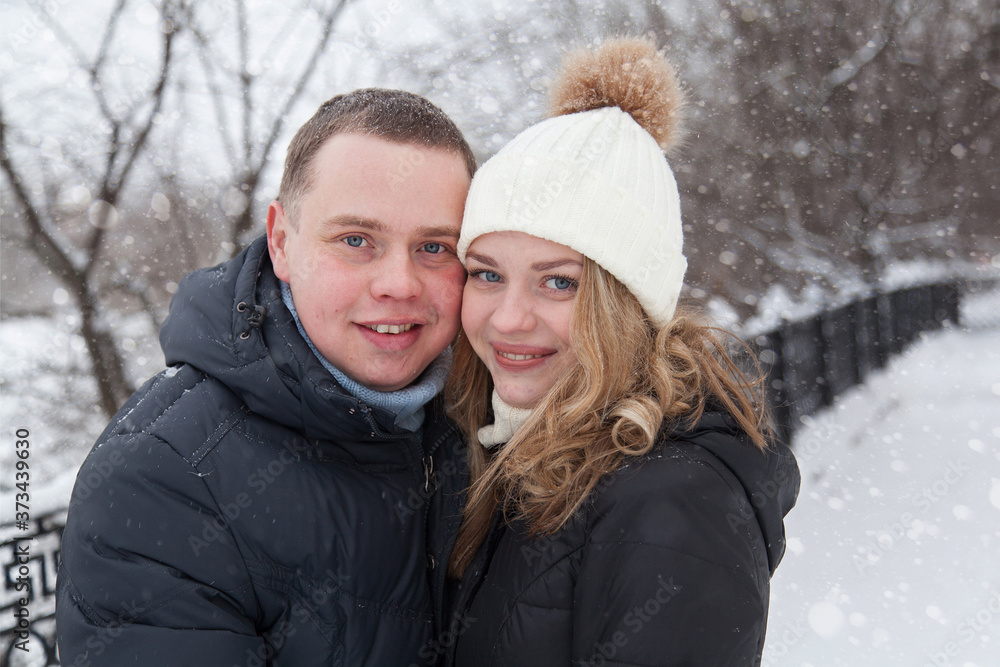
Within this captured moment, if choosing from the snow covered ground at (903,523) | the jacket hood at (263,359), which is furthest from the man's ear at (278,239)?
the snow covered ground at (903,523)

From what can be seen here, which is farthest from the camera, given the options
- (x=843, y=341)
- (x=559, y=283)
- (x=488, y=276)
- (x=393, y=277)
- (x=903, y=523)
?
(x=843, y=341)

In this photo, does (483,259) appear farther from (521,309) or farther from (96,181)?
(96,181)

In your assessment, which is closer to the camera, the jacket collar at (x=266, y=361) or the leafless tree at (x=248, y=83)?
the jacket collar at (x=266, y=361)

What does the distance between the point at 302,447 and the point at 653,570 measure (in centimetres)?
102

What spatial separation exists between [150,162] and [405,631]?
4.08 meters

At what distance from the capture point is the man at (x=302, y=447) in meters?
1.40

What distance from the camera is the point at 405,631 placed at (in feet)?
5.57

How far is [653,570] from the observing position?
133 cm

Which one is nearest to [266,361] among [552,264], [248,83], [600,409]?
[552,264]

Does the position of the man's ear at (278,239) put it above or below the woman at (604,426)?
above

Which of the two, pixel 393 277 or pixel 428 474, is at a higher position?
pixel 393 277

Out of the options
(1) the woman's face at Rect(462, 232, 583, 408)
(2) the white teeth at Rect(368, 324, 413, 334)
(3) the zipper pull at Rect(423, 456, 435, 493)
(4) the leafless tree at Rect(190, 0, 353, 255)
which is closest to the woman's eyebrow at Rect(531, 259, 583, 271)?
(1) the woman's face at Rect(462, 232, 583, 408)

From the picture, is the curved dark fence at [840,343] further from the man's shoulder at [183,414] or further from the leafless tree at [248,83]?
the man's shoulder at [183,414]

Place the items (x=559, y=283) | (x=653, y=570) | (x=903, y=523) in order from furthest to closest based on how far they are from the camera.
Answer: (x=903, y=523)
(x=559, y=283)
(x=653, y=570)
